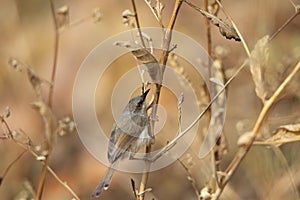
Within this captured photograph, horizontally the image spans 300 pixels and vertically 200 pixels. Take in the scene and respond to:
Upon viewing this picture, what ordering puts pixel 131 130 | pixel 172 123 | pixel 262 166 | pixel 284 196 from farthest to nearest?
pixel 172 123 < pixel 262 166 < pixel 284 196 < pixel 131 130

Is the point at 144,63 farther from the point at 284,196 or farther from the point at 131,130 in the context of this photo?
the point at 284,196

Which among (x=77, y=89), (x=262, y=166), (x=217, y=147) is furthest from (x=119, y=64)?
(x=217, y=147)

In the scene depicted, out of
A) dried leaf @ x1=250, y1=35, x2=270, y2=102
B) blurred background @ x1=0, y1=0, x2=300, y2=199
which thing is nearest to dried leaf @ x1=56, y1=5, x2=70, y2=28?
dried leaf @ x1=250, y1=35, x2=270, y2=102

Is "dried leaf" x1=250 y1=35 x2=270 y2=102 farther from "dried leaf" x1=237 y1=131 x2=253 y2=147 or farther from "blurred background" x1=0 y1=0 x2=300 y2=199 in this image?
"blurred background" x1=0 y1=0 x2=300 y2=199

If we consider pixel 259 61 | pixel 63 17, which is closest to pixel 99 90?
pixel 63 17

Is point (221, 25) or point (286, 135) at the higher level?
point (221, 25)

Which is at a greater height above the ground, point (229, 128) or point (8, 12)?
point (8, 12)

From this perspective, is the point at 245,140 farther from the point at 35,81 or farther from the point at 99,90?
the point at 99,90
